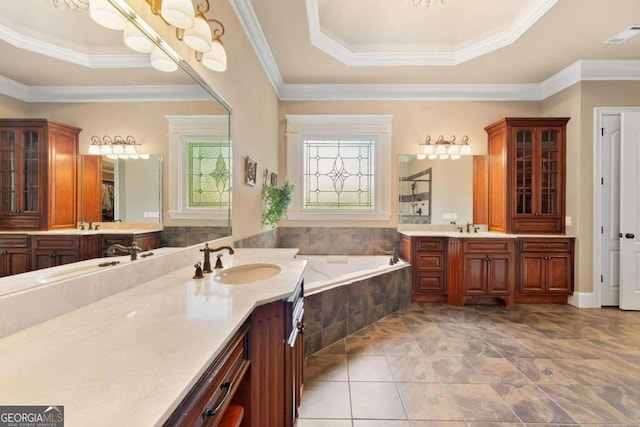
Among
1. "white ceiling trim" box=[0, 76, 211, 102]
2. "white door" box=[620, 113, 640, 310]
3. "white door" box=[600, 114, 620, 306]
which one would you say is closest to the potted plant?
"white ceiling trim" box=[0, 76, 211, 102]

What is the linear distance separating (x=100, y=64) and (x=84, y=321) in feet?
3.16

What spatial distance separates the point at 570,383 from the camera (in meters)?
2.09

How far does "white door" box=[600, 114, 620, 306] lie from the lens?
3.55m

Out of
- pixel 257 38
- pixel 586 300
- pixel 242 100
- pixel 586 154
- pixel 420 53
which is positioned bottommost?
pixel 586 300

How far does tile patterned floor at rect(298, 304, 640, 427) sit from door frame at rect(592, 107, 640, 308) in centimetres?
45

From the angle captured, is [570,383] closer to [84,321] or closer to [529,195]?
[529,195]

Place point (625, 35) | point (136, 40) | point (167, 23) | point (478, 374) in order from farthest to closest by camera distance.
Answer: point (625, 35)
point (478, 374)
point (167, 23)
point (136, 40)

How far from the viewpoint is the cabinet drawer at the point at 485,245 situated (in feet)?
12.1

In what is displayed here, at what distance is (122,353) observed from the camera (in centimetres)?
72

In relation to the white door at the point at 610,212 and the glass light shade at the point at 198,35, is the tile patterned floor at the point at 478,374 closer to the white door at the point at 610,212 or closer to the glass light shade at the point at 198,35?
the white door at the point at 610,212

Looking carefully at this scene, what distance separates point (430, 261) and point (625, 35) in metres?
3.16

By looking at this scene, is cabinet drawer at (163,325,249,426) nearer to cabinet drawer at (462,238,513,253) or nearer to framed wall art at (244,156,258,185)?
framed wall art at (244,156,258,185)

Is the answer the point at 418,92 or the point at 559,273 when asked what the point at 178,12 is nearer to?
the point at 418,92

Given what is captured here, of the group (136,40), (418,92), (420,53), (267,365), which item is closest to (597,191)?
(418,92)
